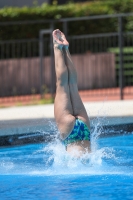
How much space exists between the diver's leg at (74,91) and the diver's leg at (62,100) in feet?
0.16

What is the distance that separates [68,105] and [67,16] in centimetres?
1289

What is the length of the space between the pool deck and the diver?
82.7 inches

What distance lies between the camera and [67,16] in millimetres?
19250

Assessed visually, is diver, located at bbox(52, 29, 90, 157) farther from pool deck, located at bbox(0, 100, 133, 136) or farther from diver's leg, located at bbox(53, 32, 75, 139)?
pool deck, located at bbox(0, 100, 133, 136)

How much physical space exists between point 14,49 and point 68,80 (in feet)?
36.7

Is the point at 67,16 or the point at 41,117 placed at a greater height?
the point at 67,16

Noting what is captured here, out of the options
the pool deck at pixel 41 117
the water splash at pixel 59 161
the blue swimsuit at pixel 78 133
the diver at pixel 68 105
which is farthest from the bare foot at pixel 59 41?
the pool deck at pixel 41 117

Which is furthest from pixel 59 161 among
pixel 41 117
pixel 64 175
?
pixel 41 117

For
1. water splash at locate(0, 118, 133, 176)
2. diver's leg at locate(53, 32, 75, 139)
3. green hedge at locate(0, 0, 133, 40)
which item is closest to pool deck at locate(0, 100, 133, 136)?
water splash at locate(0, 118, 133, 176)

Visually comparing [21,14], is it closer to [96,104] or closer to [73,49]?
[73,49]

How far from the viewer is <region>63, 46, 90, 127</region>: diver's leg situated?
656 cm

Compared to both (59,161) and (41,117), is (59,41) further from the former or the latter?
(41,117)

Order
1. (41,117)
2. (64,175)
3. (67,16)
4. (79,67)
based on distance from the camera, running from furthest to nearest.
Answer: (67,16) < (79,67) < (41,117) < (64,175)

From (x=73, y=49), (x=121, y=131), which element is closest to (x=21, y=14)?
(x=73, y=49)
